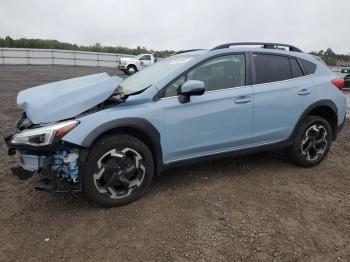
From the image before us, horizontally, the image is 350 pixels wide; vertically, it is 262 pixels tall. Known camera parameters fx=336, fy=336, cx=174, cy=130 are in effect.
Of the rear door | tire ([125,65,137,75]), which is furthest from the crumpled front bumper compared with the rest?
tire ([125,65,137,75])

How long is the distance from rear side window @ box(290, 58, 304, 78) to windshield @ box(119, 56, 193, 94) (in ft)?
4.84

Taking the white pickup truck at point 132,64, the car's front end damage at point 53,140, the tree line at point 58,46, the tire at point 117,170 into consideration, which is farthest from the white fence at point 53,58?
the tire at point 117,170

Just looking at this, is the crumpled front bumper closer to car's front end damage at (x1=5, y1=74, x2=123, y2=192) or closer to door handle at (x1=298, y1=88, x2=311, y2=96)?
car's front end damage at (x1=5, y1=74, x2=123, y2=192)

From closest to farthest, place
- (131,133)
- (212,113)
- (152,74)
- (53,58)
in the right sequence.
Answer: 1. (131,133)
2. (212,113)
3. (152,74)
4. (53,58)

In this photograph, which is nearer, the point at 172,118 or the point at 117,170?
the point at 117,170

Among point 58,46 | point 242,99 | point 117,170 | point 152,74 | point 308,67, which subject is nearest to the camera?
point 117,170

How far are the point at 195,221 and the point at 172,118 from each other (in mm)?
1087

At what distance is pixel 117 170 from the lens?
3395mm

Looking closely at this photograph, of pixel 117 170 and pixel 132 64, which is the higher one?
pixel 132 64

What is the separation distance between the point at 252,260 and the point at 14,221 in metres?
2.25

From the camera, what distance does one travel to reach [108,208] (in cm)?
346

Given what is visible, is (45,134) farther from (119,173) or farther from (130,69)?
(130,69)

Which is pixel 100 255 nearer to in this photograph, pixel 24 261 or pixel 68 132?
pixel 24 261

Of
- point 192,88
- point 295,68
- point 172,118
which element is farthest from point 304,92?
point 172,118
